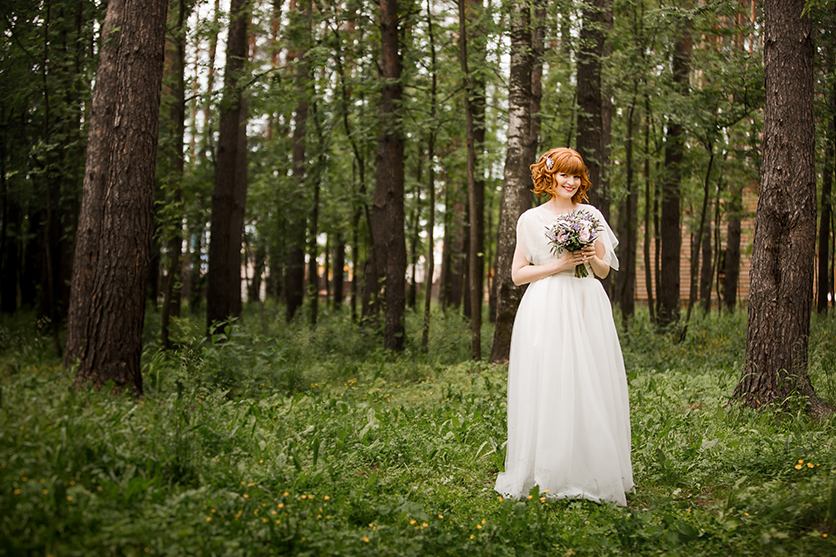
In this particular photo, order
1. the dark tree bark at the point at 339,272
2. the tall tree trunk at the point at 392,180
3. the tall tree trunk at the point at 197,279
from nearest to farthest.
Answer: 1. the tall tree trunk at the point at 392,180
2. the tall tree trunk at the point at 197,279
3. the dark tree bark at the point at 339,272

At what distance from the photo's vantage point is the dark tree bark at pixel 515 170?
8.71 metres

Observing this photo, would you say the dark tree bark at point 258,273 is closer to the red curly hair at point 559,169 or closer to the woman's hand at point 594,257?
the red curly hair at point 559,169

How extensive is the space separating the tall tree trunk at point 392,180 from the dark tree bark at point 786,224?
A: 661 cm

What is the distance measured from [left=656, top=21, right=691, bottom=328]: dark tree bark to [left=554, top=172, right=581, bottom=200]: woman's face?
26.9ft

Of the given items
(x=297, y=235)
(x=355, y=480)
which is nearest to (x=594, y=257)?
(x=355, y=480)

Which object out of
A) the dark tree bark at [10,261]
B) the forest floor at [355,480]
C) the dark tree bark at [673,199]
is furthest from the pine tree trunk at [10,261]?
the dark tree bark at [673,199]

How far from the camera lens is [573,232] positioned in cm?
411

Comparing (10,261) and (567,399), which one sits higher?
(10,261)

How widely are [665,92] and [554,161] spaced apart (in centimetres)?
825

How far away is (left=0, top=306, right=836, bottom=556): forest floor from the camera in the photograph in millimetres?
2766

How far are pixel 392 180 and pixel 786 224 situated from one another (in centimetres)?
717

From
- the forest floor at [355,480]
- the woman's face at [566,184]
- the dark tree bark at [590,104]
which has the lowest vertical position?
the forest floor at [355,480]

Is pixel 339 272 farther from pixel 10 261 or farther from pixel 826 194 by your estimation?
pixel 826 194

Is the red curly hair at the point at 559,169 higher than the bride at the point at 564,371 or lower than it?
higher
